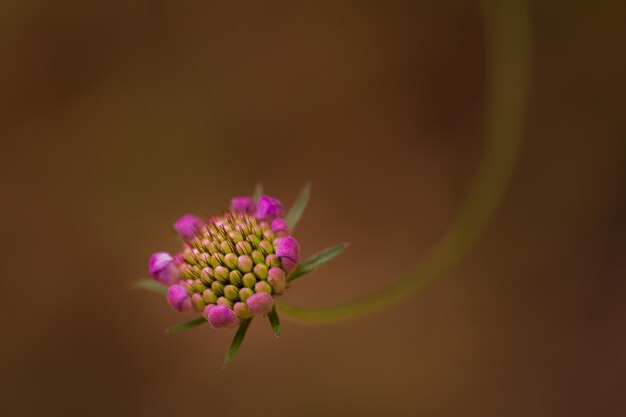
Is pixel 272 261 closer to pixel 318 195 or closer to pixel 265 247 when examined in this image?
pixel 265 247

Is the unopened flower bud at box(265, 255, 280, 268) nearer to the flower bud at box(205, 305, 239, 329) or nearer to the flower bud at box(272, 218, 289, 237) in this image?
the flower bud at box(272, 218, 289, 237)

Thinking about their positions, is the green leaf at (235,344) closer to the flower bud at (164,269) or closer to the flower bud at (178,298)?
the flower bud at (178,298)

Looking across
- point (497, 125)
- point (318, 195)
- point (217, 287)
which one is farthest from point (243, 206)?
point (318, 195)

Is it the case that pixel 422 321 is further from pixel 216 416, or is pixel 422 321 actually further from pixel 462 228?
pixel 216 416

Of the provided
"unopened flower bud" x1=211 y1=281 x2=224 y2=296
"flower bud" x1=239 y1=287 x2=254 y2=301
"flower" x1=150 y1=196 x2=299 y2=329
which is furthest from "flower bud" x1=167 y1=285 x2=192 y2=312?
"flower bud" x1=239 y1=287 x2=254 y2=301

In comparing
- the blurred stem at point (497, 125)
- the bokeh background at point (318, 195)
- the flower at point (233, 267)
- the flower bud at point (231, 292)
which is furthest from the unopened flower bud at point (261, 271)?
the bokeh background at point (318, 195)

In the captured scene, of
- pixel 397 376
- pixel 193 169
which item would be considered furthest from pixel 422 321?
pixel 193 169
